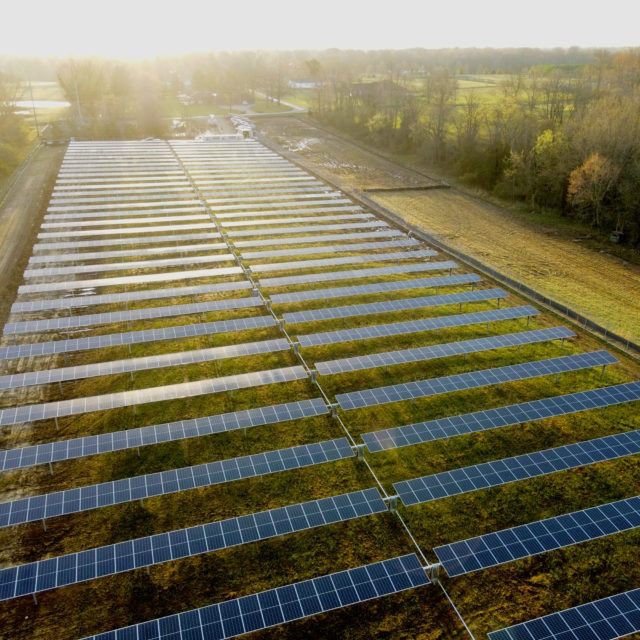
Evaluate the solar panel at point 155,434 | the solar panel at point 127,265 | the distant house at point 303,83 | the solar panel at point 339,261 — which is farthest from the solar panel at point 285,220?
Answer: the distant house at point 303,83

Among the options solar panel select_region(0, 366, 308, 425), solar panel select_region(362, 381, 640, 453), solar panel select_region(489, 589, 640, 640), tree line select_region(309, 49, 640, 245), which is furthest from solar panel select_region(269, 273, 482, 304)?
solar panel select_region(489, 589, 640, 640)

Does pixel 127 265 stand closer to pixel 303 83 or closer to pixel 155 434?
pixel 155 434

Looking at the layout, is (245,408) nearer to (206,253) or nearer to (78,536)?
(78,536)

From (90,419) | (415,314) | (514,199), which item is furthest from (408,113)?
(90,419)

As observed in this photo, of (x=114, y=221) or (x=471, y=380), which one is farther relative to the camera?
(x=114, y=221)

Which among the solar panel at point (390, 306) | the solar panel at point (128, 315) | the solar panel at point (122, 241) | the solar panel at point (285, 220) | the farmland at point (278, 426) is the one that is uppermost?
the solar panel at point (285, 220)

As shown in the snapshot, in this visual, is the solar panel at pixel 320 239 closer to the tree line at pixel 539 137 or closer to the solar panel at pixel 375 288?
the solar panel at pixel 375 288

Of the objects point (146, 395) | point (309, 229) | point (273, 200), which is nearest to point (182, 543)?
point (146, 395)
